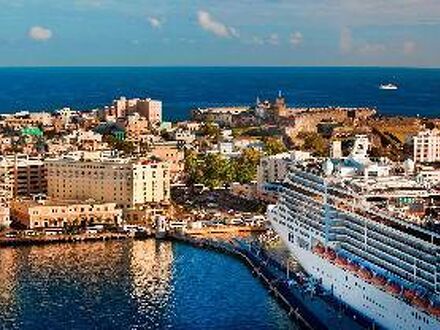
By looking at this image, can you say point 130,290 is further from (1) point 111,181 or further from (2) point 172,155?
(2) point 172,155

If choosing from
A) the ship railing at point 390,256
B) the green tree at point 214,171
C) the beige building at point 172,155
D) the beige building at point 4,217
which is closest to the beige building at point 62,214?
the beige building at point 4,217

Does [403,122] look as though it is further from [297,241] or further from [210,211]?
[297,241]

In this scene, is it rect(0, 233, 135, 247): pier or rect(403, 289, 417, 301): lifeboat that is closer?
rect(403, 289, 417, 301): lifeboat

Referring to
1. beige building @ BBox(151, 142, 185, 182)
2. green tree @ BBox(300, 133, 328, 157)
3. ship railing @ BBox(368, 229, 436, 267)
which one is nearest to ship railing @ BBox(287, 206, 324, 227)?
ship railing @ BBox(368, 229, 436, 267)

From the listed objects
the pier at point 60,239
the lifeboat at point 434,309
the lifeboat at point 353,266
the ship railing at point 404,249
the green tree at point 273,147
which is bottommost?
the pier at point 60,239

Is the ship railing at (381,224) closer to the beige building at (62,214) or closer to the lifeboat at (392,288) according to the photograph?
the lifeboat at (392,288)

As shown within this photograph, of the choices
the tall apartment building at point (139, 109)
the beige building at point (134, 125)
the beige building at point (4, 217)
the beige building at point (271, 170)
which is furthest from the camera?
the tall apartment building at point (139, 109)

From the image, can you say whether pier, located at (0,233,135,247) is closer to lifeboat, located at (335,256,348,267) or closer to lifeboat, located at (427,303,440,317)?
lifeboat, located at (335,256,348,267)
